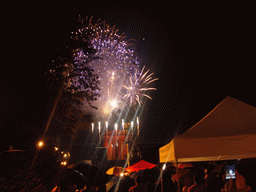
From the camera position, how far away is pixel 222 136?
14.7 feet

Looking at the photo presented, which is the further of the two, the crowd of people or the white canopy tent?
the crowd of people

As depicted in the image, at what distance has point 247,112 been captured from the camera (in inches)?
188

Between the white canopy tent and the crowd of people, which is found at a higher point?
the white canopy tent

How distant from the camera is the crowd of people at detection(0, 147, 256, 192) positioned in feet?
15.5

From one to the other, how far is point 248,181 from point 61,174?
33.7ft

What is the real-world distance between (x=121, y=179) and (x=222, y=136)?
15.7 ft

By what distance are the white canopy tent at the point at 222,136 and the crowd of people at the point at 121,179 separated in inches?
20.5

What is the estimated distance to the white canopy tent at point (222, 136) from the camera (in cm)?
439

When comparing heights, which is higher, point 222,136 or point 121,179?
point 222,136

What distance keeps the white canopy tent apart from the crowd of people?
521 millimetres

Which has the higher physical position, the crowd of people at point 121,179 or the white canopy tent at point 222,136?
the white canopy tent at point 222,136

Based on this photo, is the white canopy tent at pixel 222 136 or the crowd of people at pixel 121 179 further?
the crowd of people at pixel 121 179

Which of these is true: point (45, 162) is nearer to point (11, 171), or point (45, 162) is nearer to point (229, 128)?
point (11, 171)

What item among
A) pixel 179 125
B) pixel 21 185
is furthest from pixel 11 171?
pixel 179 125
